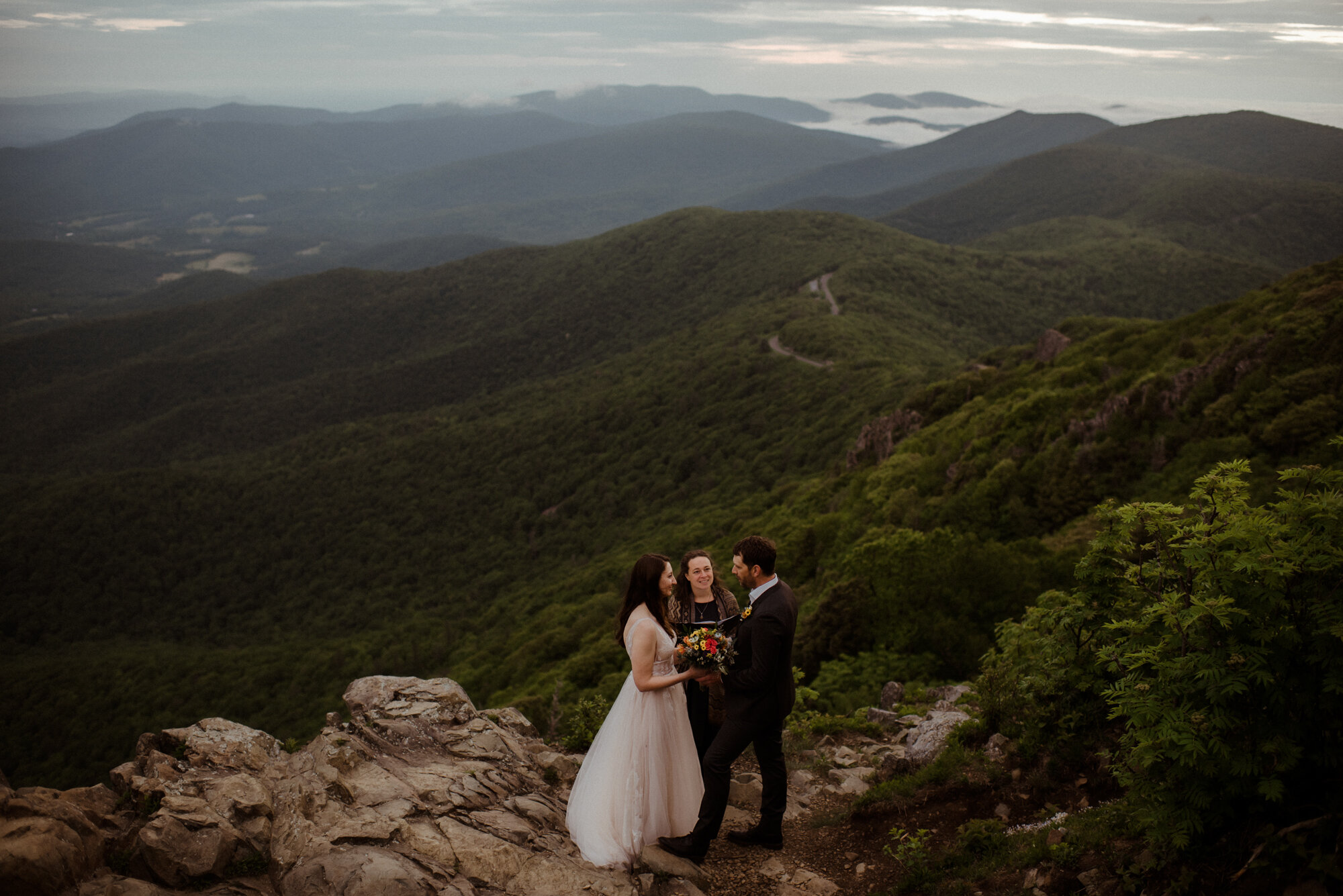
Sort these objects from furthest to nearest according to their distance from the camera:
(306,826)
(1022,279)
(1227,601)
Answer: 1. (1022,279)
2. (306,826)
3. (1227,601)

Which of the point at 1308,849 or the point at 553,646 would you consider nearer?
the point at 1308,849

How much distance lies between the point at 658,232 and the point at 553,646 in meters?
145

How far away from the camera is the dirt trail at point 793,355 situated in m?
68.7

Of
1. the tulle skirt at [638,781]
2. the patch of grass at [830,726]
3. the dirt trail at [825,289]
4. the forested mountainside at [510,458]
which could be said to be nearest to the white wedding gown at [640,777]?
the tulle skirt at [638,781]

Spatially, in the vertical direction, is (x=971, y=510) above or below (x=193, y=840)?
below

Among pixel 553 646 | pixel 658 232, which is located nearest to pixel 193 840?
pixel 553 646

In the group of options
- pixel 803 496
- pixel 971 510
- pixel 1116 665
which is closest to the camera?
pixel 1116 665

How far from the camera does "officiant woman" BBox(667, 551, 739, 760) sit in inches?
259

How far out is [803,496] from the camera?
3206cm

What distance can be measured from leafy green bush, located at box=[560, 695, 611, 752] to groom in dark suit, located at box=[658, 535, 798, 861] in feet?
10.7

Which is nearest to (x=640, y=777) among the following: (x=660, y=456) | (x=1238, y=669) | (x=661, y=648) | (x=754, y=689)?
(x=661, y=648)

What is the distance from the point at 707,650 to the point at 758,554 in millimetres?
957

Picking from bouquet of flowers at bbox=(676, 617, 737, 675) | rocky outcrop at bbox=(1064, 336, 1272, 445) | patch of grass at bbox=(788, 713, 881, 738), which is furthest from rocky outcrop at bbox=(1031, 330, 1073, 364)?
bouquet of flowers at bbox=(676, 617, 737, 675)

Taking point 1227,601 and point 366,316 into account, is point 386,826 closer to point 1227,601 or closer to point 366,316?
point 1227,601
